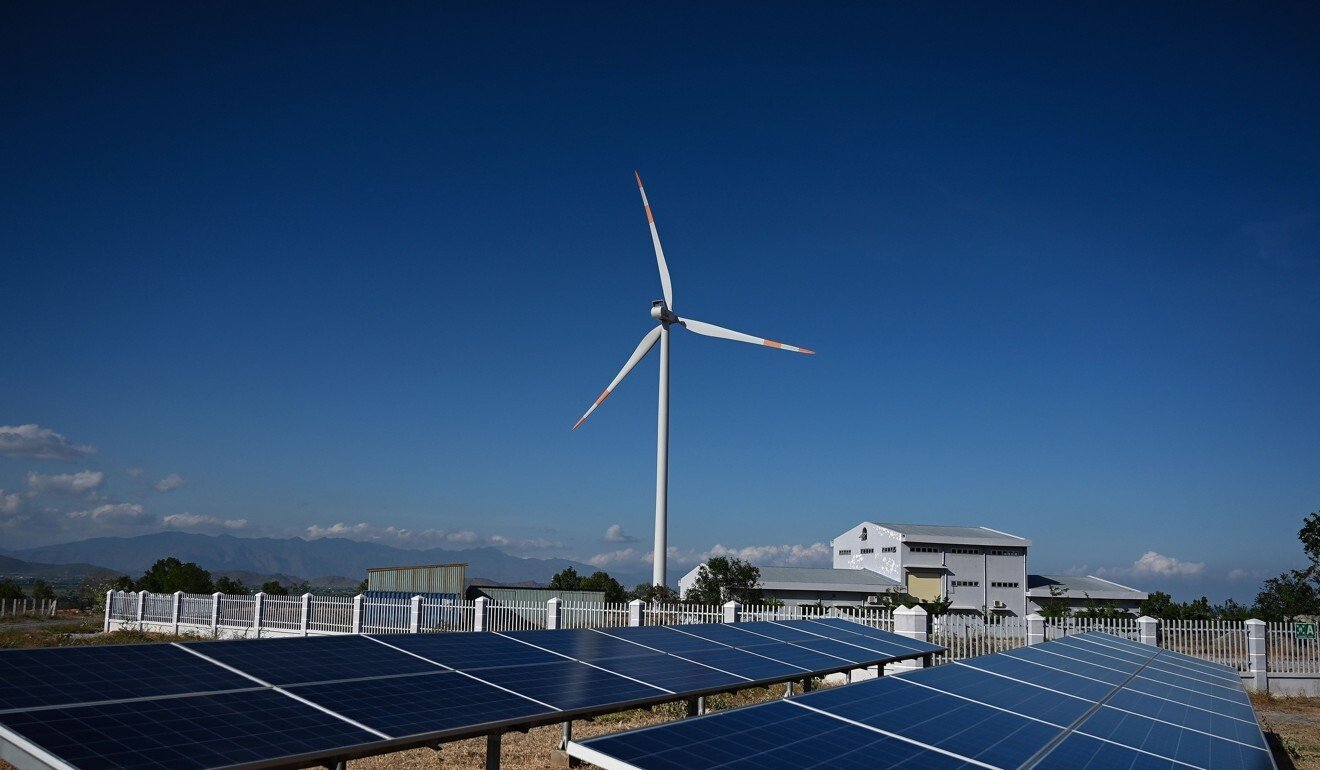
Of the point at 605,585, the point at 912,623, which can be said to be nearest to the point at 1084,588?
the point at 605,585

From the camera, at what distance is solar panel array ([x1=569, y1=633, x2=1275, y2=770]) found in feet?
15.1

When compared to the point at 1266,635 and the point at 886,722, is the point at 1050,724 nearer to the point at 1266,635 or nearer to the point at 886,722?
the point at 886,722

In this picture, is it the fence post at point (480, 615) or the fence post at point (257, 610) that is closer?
the fence post at point (480, 615)

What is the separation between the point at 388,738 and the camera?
20.2ft

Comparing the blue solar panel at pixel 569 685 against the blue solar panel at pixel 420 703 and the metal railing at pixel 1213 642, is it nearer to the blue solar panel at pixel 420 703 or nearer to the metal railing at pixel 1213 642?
the blue solar panel at pixel 420 703

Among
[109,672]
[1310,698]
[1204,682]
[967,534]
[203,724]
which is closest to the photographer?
[203,724]

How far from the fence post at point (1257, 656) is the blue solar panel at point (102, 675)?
27.5 m

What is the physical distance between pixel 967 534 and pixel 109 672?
74.9 m

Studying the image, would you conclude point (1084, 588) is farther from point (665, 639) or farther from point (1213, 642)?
point (665, 639)

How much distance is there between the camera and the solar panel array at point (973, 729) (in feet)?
15.1

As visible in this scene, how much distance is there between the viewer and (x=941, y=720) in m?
6.50

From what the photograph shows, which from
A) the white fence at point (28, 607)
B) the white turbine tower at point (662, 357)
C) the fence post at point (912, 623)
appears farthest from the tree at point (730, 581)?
the white fence at point (28, 607)

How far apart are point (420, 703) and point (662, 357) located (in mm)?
36976

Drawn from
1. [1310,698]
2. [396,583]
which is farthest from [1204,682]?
[396,583]
